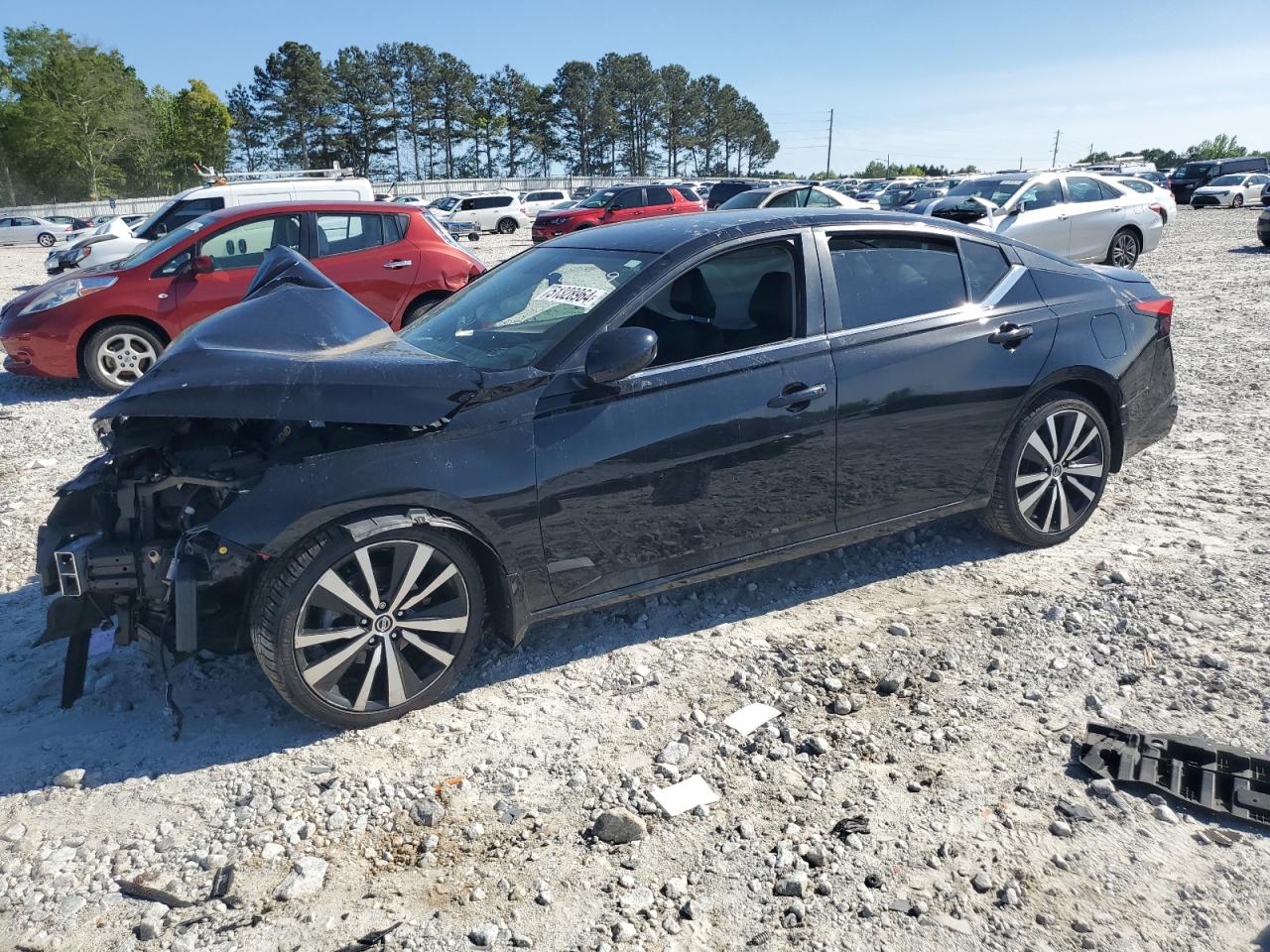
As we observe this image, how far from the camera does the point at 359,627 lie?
3.28 m

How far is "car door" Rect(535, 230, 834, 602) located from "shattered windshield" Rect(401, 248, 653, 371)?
0.22 metres

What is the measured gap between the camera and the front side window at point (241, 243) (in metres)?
9.14

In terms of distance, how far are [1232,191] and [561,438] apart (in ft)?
144

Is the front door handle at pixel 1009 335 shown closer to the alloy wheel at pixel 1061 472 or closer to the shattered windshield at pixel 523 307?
the alloy wheel at pixel 1061 472

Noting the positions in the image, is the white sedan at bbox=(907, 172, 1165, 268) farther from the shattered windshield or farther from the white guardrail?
the white guardrail

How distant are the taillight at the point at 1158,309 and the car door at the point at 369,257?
676cm

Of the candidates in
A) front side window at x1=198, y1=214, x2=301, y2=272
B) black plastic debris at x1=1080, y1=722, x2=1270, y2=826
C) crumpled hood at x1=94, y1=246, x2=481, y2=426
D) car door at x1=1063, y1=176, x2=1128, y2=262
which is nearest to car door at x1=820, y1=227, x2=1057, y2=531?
black plastic debris at x1=1080, y1=722, x2=1270, y2=826

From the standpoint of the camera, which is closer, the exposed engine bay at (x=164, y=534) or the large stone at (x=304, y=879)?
the large stone at (x=304, y=879)

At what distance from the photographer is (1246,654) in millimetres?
3701

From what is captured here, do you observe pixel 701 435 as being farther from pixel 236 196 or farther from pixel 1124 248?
pixel 1124 248

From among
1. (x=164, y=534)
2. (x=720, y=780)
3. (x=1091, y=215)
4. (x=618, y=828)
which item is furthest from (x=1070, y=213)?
(x=164, y=534)

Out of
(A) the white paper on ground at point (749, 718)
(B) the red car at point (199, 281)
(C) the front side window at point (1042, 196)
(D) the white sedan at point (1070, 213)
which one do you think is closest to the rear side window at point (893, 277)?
(A) the white paper on ground at point (749, 718)

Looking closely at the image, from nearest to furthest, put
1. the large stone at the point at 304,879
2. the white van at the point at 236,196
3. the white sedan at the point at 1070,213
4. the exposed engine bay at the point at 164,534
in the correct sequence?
the large stone at the point at 304,879
the exposed engine bay at the point at 164,534
the white van at the point at 236,196
the white sedan at the point at 1070,213

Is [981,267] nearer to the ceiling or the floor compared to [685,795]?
A: nearer to the ceiling
